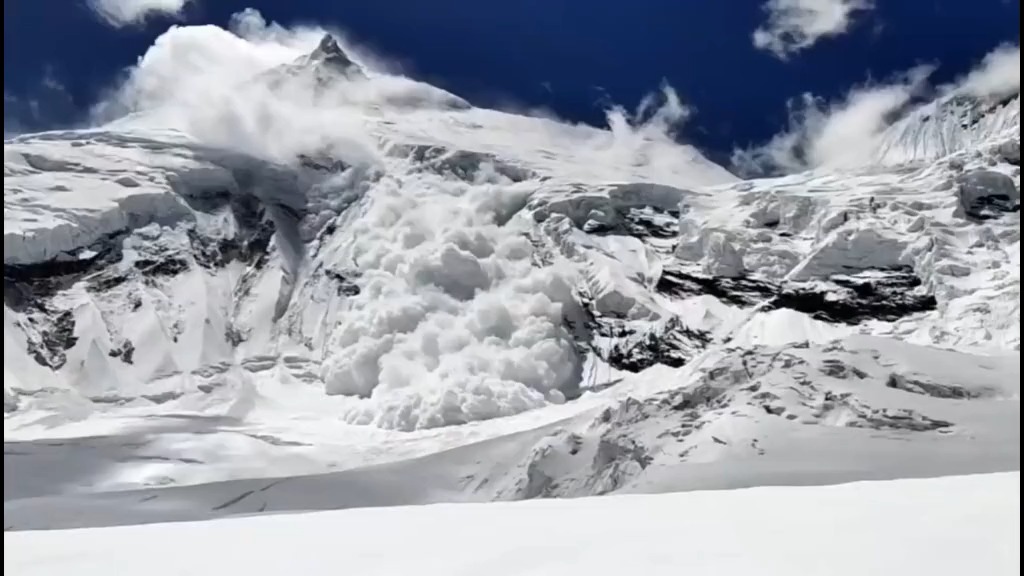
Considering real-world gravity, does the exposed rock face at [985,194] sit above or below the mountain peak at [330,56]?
below

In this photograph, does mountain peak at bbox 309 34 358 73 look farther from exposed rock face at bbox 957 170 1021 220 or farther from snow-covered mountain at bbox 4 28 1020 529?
exposed rock face at bbox 957 170 1021 220

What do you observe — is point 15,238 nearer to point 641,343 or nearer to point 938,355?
point 641,343

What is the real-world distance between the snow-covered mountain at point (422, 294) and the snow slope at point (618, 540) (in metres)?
24.2

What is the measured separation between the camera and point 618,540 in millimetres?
4652

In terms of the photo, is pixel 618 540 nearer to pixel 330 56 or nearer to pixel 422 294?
pixel 422 294

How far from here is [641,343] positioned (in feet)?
195

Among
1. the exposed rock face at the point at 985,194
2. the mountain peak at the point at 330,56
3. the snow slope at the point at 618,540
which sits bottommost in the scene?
the snow slope at the point at 618,540

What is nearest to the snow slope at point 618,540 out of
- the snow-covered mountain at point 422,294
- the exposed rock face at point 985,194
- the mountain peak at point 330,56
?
the snow-covered mountain at point 422,294

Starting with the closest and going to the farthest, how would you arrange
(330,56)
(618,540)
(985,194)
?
1. (618,540)
2. (985,194)
3. (330,56)

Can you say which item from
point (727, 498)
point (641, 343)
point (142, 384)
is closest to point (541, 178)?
point (641, 343)

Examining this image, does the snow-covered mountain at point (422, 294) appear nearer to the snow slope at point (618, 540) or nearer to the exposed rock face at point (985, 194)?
the exposed rock face at point (985, 194)

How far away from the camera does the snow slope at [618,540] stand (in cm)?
399

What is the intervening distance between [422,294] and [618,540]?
190 feet

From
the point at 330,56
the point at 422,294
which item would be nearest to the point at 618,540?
the point at 422,294
